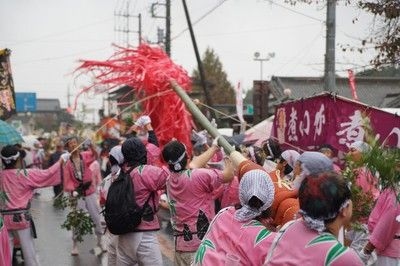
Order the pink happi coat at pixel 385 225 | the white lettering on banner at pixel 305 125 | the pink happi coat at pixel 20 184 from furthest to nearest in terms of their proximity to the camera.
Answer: the white lettering on banner at pixel 305 125 → the pink happi coat at pixel 20 184 → the pink happi coat at pixel 385 225

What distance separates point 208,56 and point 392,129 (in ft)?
156

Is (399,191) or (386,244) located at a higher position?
(399,191)

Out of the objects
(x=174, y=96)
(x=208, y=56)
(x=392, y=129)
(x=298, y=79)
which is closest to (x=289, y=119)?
(x=392, y=129)

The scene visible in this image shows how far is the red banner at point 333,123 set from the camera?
279 inches

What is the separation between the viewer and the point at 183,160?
5039 millimetres

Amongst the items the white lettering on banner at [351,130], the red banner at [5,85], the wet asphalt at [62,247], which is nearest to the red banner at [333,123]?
the white lettering on banner at [351,130]

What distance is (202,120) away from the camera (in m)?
5.43

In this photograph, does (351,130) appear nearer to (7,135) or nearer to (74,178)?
(74,178)

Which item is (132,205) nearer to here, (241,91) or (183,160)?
(183,160)

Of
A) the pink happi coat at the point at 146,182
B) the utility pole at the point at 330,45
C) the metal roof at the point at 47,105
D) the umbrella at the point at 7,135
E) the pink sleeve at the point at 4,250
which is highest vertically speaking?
the utility pole at the point at 330,45

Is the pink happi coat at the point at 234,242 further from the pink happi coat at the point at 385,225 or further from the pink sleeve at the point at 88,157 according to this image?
the pink sleeve at the point at 88,157

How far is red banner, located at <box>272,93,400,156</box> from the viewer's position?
7.10 metres

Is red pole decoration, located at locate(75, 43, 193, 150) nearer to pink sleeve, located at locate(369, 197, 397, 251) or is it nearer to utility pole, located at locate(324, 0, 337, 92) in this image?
pink sleeve, located at locate(369, 197, 397, 251)

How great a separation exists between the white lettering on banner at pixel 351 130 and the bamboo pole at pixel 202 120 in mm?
2871
